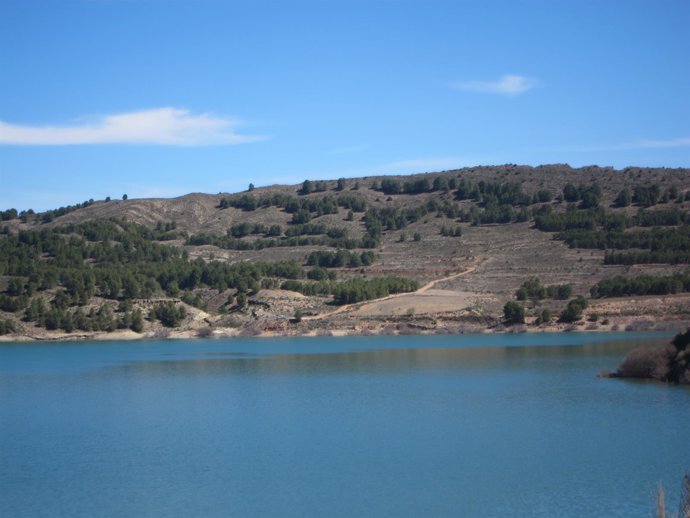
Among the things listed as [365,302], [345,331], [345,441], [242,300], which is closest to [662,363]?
[345,441]

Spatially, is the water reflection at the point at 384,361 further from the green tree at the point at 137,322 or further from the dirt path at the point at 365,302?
the green tree at the point at 137,322

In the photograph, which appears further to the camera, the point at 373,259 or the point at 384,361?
the point at 373,259

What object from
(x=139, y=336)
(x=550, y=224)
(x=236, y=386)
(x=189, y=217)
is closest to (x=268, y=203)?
(x=189, y=217)

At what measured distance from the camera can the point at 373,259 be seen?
112 metres

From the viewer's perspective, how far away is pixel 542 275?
97.8 meters

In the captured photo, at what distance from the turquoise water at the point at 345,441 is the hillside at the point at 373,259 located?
31581mm

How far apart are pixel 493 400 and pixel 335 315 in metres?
51.2

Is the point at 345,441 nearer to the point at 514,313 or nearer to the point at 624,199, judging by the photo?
the point at 514,313

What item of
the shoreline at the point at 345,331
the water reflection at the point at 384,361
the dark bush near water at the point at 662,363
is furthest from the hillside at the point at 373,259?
the dark bush near water at the point at 662,363

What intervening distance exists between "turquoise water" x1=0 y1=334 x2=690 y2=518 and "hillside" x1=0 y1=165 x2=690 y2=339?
3158cm

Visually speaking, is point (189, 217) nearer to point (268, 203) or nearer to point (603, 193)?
point (268, 203)

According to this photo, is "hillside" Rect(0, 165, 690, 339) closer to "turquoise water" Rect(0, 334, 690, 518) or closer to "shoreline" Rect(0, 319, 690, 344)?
"shoreline" Rect(0, 319, 690, 344)

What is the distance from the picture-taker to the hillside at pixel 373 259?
88.1 meters

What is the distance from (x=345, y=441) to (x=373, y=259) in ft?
266
